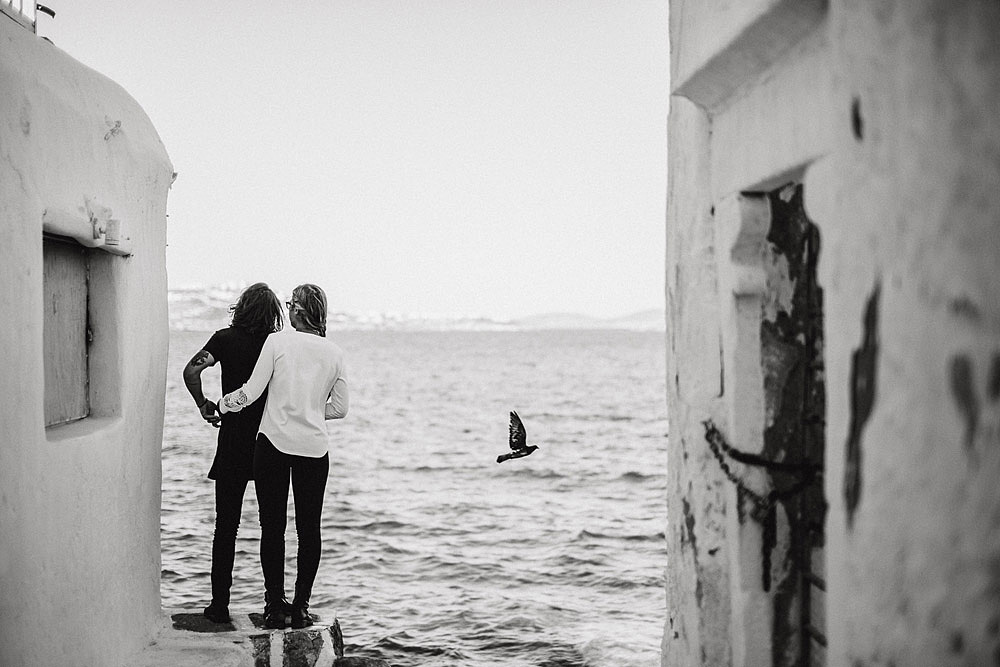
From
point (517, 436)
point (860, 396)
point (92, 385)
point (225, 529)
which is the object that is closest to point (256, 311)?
point (92, 385)

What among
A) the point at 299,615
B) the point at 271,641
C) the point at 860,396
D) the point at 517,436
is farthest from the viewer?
the point at 299,615

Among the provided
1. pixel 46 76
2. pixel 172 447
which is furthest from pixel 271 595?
pixel 172 447

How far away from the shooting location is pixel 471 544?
12547 millimetres

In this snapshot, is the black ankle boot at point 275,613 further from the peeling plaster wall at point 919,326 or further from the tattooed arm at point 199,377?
the peeling plaster wall at point 919,326

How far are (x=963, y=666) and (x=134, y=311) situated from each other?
4467 mm

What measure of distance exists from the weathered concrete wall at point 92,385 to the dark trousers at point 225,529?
1.34ft

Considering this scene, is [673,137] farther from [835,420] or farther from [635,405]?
[635,405]

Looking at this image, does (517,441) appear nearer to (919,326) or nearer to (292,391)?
(292,391)

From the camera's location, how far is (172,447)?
2200 cm

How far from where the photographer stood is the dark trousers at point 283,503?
16.0ft

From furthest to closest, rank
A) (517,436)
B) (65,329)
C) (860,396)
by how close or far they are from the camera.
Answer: (517,436), (65,329), (860,396)

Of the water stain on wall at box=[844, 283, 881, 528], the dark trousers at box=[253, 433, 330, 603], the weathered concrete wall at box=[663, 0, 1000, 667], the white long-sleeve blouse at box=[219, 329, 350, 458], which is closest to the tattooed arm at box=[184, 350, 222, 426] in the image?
the white long-sleeve blouse at box=[219, 329, 350, 458]

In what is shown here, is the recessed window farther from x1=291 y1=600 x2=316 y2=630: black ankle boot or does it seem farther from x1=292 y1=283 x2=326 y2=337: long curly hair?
x1=291 y1=600 x2=316 y2=630: black ankle boot

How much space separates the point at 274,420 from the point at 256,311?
0.73 m
